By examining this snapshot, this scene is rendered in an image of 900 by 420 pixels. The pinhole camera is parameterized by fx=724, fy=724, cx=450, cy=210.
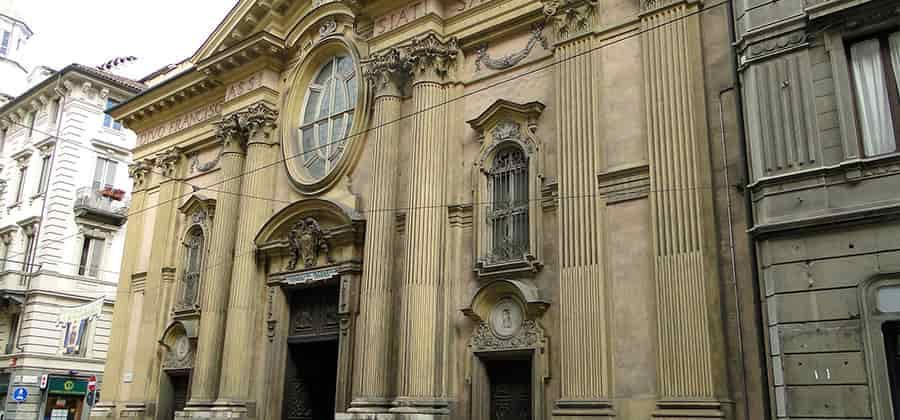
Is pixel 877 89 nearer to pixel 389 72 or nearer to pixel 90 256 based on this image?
pixel 389 72

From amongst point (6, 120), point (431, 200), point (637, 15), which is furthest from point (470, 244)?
point (6, 120)

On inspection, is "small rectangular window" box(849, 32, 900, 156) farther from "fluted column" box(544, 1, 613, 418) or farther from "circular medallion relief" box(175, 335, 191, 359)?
"circular medallion relief" box(175, 335, 191, 359)

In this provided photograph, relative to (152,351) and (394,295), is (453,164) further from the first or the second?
(152,351)

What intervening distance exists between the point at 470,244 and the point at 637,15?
5207 mm

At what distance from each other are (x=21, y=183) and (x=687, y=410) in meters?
34.7

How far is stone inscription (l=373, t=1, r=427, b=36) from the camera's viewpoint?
1585cm

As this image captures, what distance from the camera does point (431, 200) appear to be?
14445 mm

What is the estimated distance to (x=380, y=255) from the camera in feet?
48.7

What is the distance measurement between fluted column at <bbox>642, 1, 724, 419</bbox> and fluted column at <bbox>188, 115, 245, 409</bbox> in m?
11.5

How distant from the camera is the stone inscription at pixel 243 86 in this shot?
64.3ft

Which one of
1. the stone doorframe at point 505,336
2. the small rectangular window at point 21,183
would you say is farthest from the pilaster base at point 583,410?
the small rectangular window at point 21,183

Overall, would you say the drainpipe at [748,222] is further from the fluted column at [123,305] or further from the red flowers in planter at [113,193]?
the red flowers in planter at [113,193]

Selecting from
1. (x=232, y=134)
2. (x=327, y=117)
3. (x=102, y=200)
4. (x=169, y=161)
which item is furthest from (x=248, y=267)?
(x=102, y=200)

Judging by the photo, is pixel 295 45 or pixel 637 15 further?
pixel 295 45
